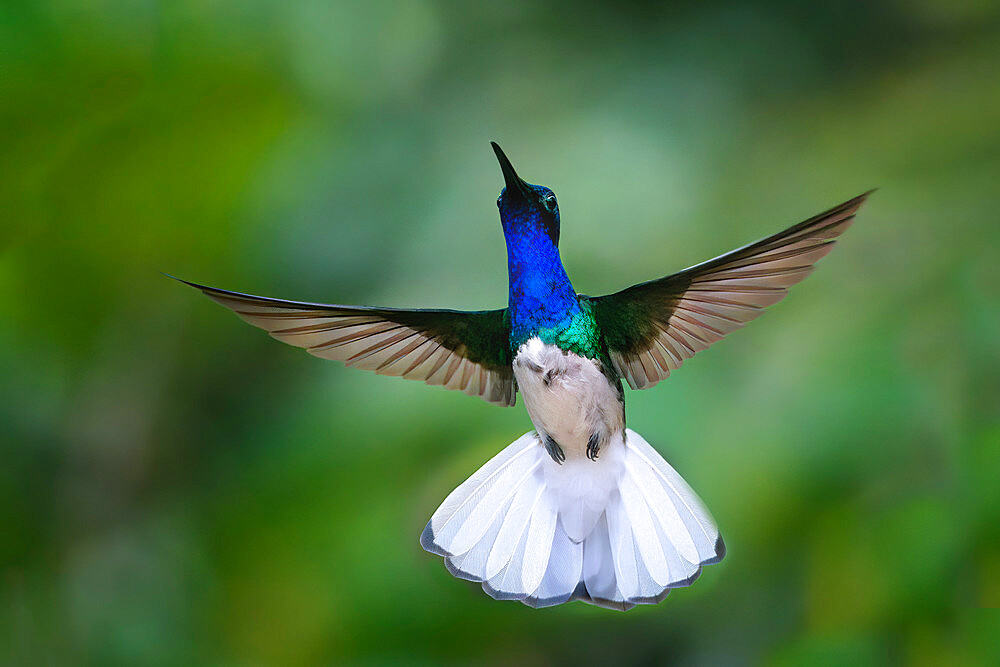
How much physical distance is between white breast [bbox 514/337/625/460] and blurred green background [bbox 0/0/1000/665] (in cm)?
67

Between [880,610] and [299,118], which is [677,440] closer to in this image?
[880,610]

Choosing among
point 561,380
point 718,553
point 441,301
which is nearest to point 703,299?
point 561,380

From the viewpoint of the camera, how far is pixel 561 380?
0.77m

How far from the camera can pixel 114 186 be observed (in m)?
1.78

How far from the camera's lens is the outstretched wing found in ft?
2.01

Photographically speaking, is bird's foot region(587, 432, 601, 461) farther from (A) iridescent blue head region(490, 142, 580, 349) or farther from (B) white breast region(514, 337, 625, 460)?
(A) iridescent blue head region(490, 142, 580, 349)

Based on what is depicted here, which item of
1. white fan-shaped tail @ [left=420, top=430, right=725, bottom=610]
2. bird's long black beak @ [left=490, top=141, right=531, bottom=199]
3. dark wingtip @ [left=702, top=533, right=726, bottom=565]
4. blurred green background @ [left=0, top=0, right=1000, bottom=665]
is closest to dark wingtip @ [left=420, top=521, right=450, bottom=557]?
white fan-shaped tail @ [left=420, top=430, right=725, bottom=610]

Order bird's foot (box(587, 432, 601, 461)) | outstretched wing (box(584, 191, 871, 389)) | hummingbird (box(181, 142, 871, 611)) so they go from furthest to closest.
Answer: bird's foot (box(587, 432, 601, 461))
hummingbird (box(181, 142, 871, 611))
outstretched wing (box(584, 191, 871, 389))

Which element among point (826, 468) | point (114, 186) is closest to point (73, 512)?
point (114, 186)

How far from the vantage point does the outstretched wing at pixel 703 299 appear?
612 mm

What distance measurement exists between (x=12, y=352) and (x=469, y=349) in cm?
119

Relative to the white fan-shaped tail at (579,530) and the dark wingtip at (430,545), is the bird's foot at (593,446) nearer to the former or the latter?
the white fan-shaped tail at (579,530)

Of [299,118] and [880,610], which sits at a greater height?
[299,118]

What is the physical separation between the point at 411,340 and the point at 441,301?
88 cm
